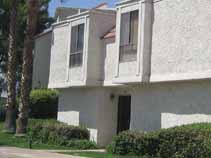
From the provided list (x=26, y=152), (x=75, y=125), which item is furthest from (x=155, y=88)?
(x=75, y=125)

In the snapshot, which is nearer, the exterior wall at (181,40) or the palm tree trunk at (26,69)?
the exterior wall at (181,40)

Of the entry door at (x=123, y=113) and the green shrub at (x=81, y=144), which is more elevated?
the entry door at (x=123, y=113)

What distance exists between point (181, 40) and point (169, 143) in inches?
163

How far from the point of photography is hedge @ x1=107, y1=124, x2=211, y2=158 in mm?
19719

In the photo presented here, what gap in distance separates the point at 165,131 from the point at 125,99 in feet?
27.5

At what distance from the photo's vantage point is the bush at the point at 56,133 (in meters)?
29.0

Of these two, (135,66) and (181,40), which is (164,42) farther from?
(135,66)

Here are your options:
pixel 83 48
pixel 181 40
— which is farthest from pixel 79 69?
pixel 181 40

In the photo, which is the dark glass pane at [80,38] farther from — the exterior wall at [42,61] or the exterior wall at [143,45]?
the exterior wall at [42,61]

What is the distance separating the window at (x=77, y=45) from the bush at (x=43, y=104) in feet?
32.5

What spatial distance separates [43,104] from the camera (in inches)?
1609

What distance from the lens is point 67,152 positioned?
25.1 metres

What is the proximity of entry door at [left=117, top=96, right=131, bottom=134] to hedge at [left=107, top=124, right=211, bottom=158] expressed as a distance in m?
4.99

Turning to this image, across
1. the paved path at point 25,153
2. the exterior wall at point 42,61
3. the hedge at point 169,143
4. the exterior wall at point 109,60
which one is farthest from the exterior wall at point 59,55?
the exterior wall at point 42,61
